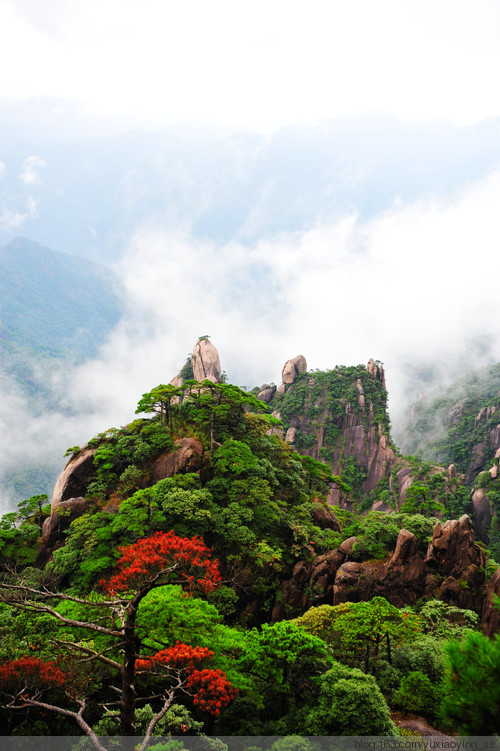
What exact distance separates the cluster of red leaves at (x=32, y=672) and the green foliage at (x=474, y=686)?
372 inches

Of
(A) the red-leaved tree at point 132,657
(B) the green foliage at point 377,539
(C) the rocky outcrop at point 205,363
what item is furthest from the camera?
(C) the rocky outcrop at point 205,363

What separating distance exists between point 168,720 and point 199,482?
1363cm

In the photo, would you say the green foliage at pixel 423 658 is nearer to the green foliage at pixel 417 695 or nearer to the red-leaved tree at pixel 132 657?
the green foliage at pixel 417 695

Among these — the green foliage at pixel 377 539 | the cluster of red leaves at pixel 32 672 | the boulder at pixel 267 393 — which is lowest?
the cluster of red leaves at pixel 32 672

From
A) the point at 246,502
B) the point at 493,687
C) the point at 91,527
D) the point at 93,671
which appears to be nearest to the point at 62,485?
the point at 91,527

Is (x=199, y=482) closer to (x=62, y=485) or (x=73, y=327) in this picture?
(x=62, y=485)

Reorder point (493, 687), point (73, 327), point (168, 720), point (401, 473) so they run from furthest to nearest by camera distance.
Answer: point (73, 327) < point (401, 473) < point (168, 720) < point (493, 687)

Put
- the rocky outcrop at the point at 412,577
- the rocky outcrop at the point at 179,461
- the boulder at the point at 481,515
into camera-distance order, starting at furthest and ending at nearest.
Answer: the boulder at the point at 481,515
the rocky outcrop at the point at 179,461
the rocky outcrop at the point at 412,577

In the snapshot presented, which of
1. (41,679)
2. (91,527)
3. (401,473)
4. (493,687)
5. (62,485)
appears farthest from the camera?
(401,473)

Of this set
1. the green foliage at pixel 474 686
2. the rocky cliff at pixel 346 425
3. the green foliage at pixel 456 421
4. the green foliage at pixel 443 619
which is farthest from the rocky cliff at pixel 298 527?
the green foliage at pixel 456 421

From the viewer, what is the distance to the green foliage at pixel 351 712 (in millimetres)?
10656

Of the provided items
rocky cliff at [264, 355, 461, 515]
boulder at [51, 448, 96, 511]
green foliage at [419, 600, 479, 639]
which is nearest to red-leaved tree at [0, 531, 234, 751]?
green foliage at [419, 600, 479, 639]

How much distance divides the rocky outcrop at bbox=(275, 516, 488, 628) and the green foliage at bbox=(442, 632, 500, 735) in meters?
19.5

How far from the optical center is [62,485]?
89.9ft
